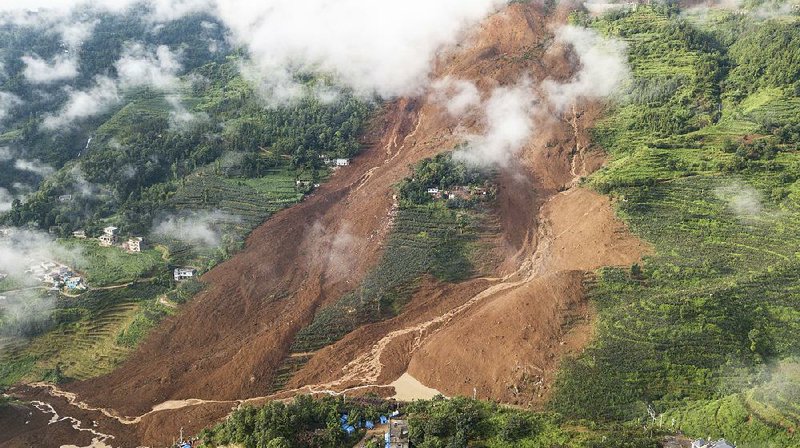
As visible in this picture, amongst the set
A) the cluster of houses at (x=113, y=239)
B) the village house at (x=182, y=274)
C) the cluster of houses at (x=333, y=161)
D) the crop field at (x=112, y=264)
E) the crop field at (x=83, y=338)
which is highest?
the cluster of houses at (x=333, y=161)

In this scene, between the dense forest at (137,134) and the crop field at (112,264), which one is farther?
the dense forest at (137,134)

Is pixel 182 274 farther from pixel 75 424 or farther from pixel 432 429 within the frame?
pixel 432 429

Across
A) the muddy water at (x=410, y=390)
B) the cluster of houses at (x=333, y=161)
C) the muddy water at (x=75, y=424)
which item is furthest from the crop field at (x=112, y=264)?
the muddy water at (x=410, y=390)

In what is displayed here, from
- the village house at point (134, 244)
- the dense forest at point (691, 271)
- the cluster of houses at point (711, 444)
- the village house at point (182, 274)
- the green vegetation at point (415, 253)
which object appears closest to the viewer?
the cluster of houses at point (711, 444)

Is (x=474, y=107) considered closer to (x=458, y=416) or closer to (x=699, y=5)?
(x=699, y=5)

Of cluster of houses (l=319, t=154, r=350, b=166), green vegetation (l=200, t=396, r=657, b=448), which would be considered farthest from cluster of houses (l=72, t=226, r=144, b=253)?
green vegetation (l=200, t=396, r=657, b=448)

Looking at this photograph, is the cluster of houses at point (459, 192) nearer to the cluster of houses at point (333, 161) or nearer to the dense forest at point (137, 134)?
the cluster of houses at point (333, 161)

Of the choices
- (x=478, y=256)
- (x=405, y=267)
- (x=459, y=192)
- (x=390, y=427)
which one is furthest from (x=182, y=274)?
(x=390, y=427)
